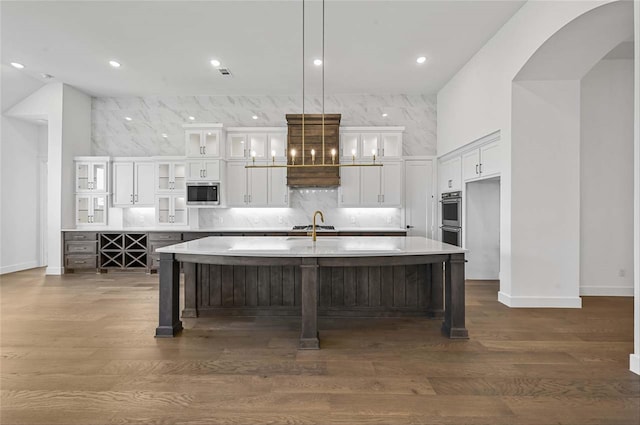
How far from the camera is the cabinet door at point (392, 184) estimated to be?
652cm

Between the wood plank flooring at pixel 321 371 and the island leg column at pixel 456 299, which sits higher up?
the island leg column at pixel 456 299

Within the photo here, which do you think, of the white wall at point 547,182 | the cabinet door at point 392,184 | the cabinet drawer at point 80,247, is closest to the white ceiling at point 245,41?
the white wall at point 547,182

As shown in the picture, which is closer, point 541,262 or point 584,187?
point 541,262

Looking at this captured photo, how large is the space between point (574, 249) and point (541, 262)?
42cm

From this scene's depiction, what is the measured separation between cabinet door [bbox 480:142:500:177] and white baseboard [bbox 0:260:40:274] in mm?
8520

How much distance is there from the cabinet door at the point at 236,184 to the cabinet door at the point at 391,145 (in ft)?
8.77

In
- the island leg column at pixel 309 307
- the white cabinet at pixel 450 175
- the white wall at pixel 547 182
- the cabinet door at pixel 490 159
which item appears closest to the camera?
the island leg column at pixel 309 307

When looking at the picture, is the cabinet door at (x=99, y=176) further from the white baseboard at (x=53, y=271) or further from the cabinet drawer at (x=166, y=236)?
the white baseboard at (x=53, y=271)

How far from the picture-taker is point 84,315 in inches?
154

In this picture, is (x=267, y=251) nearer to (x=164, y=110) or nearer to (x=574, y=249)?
(x=574, y=249)

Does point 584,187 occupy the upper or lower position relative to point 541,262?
upper

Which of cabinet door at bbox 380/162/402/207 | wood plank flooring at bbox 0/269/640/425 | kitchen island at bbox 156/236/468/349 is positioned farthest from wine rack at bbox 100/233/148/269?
cabinet door at bbox 380/162/402/207

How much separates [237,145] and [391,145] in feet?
9.69

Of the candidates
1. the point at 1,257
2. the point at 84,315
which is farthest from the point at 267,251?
the point at 1,257
